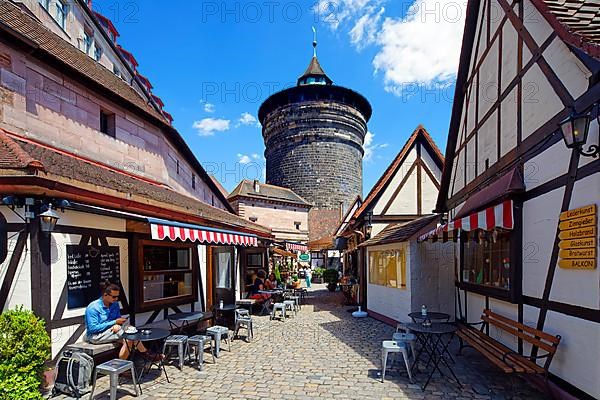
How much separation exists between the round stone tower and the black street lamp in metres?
36.9

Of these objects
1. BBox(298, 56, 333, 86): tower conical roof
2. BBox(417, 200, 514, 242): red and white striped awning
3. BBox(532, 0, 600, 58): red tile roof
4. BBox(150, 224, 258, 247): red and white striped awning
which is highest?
BBox(298, 56, 333, 86): tower conical roof

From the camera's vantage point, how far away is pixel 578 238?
4.25m

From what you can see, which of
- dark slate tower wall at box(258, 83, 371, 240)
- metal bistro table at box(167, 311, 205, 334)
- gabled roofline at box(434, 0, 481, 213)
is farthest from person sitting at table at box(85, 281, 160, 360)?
dark slate tower wall at box(258, 83, 371, 240)

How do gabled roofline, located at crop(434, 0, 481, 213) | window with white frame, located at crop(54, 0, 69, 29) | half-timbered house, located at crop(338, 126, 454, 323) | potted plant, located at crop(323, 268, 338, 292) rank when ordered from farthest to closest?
potted plant, located at crop(323, 268, 338, 292), window with white frame, located at crop(54, 0, 69, 29), half-timbered house, located at crop(338, 126, 454, 323), gabled roofline, located at crop(434, 0, 481, 213)

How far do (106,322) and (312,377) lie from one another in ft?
11.1

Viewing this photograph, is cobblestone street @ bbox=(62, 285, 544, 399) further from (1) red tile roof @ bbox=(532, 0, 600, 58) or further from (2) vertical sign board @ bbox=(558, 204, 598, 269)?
(1) red tile roof @ bbox=(532, 0, 600, 58)

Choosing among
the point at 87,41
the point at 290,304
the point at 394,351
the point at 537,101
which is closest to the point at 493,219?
the point at 537,101

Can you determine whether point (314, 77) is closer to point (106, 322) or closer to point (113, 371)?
point (106, 322)

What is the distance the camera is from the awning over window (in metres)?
6.07

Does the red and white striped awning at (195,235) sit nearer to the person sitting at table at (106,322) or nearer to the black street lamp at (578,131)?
the person sitting at table at (106,322)

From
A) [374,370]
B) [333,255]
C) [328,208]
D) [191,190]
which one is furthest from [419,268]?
[328,208]

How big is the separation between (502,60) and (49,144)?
358 inches

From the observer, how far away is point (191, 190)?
15359 millimetres

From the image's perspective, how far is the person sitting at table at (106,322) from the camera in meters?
5.48
